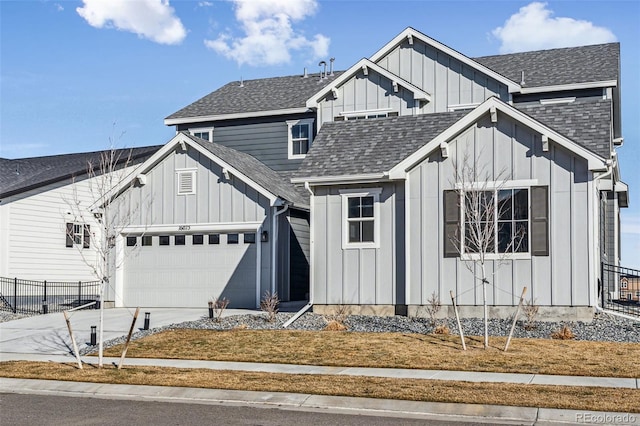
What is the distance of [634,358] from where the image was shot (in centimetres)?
1449

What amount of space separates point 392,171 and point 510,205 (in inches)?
122

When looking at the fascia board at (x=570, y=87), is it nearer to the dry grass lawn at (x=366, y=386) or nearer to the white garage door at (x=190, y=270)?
the white garage door at (x=190, y=270)

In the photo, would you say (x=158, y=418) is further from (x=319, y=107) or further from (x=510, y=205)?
(x=319, y=107)

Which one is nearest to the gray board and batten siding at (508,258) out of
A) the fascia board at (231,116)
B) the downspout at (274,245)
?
the downspout at (274,245)

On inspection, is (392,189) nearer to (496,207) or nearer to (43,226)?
(496,207)

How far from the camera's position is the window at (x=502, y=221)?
62.6 ft

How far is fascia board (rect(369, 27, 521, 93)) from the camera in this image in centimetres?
2712

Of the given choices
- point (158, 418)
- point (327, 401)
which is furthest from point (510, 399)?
point (158, 418)

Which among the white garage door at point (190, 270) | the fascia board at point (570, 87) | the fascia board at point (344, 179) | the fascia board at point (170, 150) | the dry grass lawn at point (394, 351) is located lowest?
the dry grass lawn at point (394, 351)

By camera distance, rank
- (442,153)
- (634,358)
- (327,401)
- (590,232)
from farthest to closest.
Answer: (442,153) < (590,232) < (634,358) < (327,401)

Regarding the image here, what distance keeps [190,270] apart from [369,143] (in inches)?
300

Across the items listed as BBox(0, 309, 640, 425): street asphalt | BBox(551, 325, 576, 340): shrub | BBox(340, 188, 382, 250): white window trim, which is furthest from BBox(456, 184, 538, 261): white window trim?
BBox(0, 309, 640, 425): street asphalt

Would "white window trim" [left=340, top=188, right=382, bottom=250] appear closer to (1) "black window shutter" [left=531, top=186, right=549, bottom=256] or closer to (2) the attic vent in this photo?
(1) "black window shutter" [left=531, top=186, right=549, bottom=256]

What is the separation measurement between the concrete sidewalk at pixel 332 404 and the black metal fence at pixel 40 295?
13219 mm
